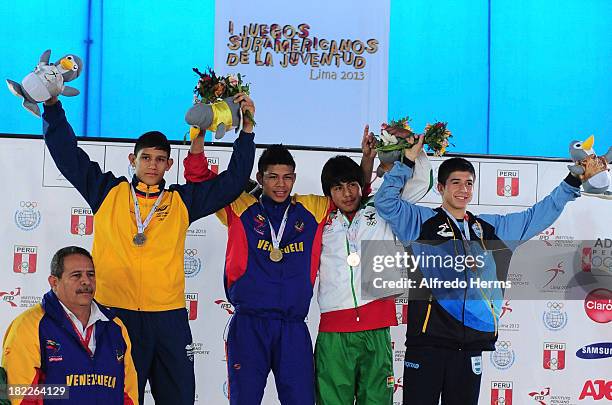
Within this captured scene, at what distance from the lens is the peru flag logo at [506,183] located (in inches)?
205

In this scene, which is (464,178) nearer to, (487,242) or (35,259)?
(487,242)

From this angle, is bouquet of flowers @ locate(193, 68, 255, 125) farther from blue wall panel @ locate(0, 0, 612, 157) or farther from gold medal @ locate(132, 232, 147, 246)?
blue wall panel @ locate(0, 0, 612, 157)

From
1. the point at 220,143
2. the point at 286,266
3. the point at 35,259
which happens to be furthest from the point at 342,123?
the point at 35,259

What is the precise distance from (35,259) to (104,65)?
1.53 metres

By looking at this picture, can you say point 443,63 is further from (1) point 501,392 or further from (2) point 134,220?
(2) point 134,220

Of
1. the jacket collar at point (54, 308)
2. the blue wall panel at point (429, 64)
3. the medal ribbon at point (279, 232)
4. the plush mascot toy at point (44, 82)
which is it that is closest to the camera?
the jacket collar at point (54, 308)

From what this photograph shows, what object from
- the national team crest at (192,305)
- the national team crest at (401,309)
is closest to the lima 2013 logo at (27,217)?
the national team crest at (192,305)

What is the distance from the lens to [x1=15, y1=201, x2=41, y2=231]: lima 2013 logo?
493cm

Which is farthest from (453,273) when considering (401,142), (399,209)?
(401,142)

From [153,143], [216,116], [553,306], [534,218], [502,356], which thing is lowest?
[502,356]

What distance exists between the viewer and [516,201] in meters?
5.21

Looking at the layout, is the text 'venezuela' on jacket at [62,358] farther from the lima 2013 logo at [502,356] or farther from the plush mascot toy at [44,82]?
the lima 2013 logo at [502,356]

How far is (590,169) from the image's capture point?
435 centimetres

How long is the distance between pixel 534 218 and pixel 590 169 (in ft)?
1.27
